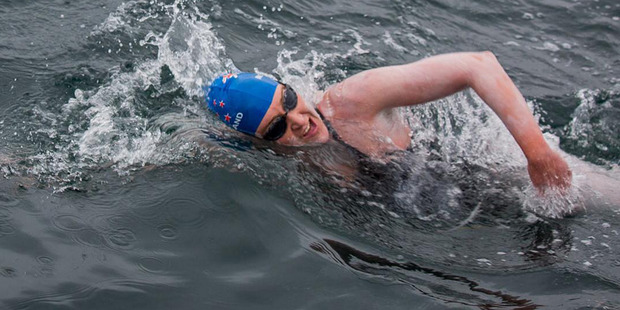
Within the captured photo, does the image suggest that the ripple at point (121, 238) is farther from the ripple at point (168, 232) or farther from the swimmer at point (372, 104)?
the swimmer at point (372, 104)

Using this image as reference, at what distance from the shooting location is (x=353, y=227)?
4.41 meters

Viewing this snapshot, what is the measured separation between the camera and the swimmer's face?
15.8 feet

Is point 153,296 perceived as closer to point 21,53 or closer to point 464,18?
point 21,53

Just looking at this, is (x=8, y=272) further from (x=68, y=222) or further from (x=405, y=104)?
(x=405, y=104)

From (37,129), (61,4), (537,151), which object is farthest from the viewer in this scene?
(61,4)

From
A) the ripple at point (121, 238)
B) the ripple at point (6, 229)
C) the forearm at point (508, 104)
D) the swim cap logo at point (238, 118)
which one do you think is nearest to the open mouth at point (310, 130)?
the swim cap logo at point (238, 118)

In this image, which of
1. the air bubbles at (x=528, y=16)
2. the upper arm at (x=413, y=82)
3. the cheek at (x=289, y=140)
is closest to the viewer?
the upper arm at (x=413, y=82)

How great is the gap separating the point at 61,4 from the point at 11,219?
3.64 meters

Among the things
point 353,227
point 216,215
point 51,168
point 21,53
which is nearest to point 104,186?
point 51,168

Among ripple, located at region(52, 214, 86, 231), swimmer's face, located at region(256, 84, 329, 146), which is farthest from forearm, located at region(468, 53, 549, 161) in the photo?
ripple, located at region(52, 214, 86, 231)

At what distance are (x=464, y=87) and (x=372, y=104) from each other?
605mm

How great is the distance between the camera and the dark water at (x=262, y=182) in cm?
388

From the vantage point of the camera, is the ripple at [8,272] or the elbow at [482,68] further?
the elbow at [482,68]

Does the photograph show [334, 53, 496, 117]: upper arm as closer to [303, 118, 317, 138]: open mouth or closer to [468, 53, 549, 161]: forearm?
[468, 53, 549, 161]: forearm
